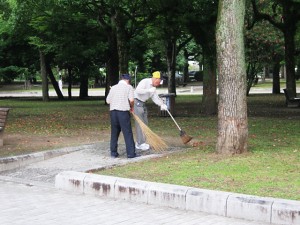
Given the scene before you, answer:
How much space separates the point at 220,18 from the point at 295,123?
7550 mm

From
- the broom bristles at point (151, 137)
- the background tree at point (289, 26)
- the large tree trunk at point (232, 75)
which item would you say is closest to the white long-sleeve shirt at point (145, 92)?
the broom bristles at point (151, 137)

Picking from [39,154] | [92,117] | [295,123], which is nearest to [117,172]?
[39,154]

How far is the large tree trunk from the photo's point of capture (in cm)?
1007

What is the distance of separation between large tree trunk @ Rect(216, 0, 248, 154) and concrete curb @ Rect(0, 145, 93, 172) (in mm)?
3542

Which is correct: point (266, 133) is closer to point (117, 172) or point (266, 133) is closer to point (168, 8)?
point (117, 172)

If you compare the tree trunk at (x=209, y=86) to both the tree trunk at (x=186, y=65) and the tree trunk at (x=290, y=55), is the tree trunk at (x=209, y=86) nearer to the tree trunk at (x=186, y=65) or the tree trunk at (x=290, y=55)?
the tree trunk at (x=290, y=55)

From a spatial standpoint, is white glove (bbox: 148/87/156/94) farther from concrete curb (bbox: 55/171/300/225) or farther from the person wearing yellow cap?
concrete curb (bbox: 55/171/300/225)

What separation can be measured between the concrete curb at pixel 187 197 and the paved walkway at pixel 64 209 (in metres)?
0.11

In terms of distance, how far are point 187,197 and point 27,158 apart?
4535 mm

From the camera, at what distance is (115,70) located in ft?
96.4

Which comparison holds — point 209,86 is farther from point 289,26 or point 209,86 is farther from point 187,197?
point 187,197

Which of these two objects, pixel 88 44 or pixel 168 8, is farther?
pixel 88 44

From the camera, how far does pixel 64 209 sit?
7082 millimetres

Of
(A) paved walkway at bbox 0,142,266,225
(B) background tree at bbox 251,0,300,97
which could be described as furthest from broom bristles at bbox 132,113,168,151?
(B) background tree at bbox 251,0,300,97
